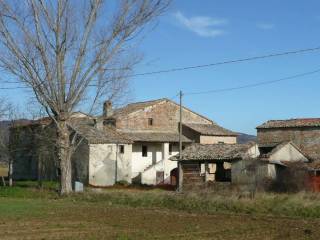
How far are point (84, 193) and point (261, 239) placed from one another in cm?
2004

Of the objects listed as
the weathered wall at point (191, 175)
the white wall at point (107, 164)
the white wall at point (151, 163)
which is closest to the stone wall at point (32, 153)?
the white wall at point (107, 164)

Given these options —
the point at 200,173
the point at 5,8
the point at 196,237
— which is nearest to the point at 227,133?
the point at 200,173

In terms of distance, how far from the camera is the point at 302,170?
3878 cm

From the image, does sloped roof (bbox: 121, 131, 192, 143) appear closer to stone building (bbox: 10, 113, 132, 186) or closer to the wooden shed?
stone building (bbox: 10, 113, 132, 186)

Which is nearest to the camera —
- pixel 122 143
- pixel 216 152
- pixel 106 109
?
pixel 216 152

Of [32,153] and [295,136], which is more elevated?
[295,136]

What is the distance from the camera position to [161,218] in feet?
73.8

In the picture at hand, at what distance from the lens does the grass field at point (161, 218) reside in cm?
1733

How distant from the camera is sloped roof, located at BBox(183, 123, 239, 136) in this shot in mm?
59031

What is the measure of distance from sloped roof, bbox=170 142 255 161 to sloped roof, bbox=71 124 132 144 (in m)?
8.83

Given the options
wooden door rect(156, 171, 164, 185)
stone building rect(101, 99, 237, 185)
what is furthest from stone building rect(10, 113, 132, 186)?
wooden door rect(156, 171, 164, 185)

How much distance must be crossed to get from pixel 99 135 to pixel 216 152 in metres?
13.3

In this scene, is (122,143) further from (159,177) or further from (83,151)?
(159,177)

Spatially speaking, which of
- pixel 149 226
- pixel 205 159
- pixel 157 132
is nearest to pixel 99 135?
pixel 157 132
